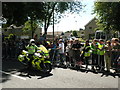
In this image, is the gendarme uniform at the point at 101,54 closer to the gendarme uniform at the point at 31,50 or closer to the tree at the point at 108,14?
the gendarme uniform at the point at 31,50

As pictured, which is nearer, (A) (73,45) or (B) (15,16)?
(A) (73,45)

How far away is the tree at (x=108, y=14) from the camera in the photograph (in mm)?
24000

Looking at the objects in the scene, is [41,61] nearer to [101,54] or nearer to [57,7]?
[101,54]

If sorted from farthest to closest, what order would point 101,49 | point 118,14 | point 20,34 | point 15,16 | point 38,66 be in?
1. point 20,34
2. point 118,14
3. point 15,16
4. point 101,49
5. point 38,66

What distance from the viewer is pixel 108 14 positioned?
2505 cm

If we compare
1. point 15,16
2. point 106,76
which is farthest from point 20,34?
point 106,76

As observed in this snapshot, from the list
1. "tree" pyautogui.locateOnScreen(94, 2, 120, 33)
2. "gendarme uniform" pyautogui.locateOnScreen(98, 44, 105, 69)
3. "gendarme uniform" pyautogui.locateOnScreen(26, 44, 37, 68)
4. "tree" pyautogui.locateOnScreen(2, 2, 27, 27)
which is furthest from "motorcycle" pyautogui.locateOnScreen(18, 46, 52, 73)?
"tree" pyautogui.locateOnScreen(94, 2, 120, 33)

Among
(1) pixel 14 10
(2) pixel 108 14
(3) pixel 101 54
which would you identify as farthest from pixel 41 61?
(2) pixel 108 14

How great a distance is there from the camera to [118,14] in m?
24.4

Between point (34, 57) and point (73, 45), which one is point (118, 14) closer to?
point (73, 45)

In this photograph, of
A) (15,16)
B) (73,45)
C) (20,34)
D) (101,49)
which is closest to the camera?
(101,49)

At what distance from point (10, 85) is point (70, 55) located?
473cm

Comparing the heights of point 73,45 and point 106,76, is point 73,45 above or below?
above

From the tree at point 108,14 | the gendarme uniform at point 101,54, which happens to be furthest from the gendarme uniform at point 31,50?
the tree at point 108,14
